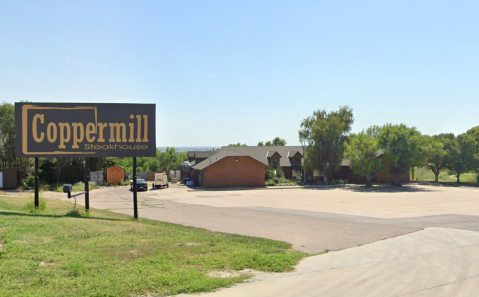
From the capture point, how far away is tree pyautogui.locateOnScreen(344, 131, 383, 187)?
56625 mm

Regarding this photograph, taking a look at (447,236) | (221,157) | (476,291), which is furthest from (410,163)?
(476,291)

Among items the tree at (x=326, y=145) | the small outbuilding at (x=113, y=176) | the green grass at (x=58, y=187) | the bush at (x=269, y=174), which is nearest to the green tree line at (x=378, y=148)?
the tree at (x=326, y=145)

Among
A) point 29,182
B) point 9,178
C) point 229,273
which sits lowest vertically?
point 229,273

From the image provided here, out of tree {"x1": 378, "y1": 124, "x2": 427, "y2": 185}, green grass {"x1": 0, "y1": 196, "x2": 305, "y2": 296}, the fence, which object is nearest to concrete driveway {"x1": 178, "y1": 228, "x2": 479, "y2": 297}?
green grass {"x1": 0, "y1": 196, "x2": 305, "y2": 296}

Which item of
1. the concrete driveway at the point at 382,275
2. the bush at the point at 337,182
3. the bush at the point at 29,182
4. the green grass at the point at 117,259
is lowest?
the bush at the point at 337,182

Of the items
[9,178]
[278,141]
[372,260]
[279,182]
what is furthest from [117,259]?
[278,141]

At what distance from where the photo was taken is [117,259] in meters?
9.56

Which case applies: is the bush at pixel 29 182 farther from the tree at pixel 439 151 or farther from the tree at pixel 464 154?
the tree at pixel 464 154

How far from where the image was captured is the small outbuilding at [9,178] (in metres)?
47.1

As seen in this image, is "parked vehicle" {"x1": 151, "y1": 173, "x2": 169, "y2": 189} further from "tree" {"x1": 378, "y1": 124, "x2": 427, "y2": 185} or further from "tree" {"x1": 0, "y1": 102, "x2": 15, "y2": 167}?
"tree" {"x1": 378, "y1": 124, "x2": 427, "y2": 185}

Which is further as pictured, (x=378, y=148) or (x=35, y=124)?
(x=378, y=148)

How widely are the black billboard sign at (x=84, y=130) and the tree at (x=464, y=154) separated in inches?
2277

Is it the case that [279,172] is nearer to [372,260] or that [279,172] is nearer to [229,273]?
[372,260]

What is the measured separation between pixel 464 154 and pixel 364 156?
18.7 m
